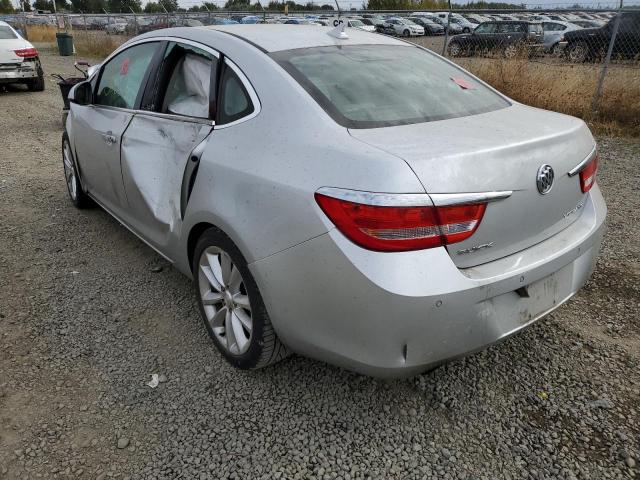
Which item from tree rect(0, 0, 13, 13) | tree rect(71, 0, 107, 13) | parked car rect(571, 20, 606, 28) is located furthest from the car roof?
tree rect(0, 0, 13, 13)

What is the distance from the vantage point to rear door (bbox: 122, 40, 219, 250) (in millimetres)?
2666

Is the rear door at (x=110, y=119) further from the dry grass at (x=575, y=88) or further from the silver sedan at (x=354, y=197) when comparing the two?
the dry grass at (x=575, y=88)

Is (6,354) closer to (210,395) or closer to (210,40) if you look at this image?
(210,395)

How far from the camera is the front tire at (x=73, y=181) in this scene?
14.8 feet

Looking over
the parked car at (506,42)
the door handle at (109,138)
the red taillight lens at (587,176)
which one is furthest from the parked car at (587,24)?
the door handle at (109,138)

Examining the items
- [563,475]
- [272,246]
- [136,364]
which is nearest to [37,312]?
[136,364]

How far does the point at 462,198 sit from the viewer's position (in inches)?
71.6

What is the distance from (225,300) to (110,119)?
1.79 metres

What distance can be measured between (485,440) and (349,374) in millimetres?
701

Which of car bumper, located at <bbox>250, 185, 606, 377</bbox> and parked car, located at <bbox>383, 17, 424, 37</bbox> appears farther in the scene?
parked car, located at <bbox>383, 17, 424, 37</bbox>

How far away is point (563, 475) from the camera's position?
6.58 feet

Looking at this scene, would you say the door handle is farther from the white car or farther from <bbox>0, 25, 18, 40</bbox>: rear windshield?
<bbox>0, 25, 18, 40</bbox>: rear windshield

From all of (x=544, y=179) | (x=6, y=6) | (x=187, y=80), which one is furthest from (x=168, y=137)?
(x=6, y=6)

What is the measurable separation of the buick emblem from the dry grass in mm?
6312
